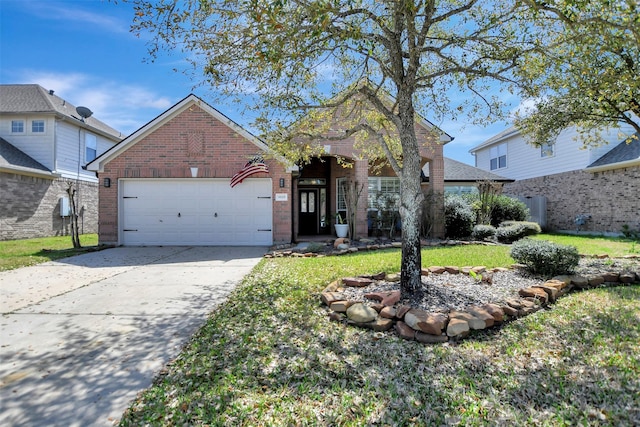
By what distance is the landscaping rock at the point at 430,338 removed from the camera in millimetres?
3646

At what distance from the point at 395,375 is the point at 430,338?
876 millimetres

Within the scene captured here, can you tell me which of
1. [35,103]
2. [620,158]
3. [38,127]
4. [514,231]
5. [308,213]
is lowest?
[514,231]

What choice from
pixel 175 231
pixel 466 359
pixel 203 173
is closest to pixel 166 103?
pixel 203 173

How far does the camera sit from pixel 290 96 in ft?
18.5

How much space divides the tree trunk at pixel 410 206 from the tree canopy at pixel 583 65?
78.2 inches

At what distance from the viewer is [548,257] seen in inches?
233

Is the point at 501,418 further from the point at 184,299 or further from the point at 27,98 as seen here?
the point at 27,98

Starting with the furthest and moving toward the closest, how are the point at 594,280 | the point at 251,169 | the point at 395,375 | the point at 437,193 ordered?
the point at 437,193, the point at 251,169, the point at 594,280, the point at 395,375

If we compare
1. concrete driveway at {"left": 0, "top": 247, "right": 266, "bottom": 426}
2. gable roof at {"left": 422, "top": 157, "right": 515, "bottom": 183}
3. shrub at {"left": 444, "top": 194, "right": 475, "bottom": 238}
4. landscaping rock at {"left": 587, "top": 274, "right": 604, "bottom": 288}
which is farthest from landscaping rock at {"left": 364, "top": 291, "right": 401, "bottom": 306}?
gable roof at {"left": 422, "top": 157, "right": 515, "bottom": 183}

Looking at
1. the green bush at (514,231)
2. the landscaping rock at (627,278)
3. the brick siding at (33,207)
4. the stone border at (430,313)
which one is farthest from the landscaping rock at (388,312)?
the brick siding at (33,207)

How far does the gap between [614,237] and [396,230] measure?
8.90m

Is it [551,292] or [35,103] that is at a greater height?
[35,103]

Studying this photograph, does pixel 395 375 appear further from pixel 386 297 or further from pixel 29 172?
pixel 29 172

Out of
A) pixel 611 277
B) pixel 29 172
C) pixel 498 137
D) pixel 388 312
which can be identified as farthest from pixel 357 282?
pixel 498 137
